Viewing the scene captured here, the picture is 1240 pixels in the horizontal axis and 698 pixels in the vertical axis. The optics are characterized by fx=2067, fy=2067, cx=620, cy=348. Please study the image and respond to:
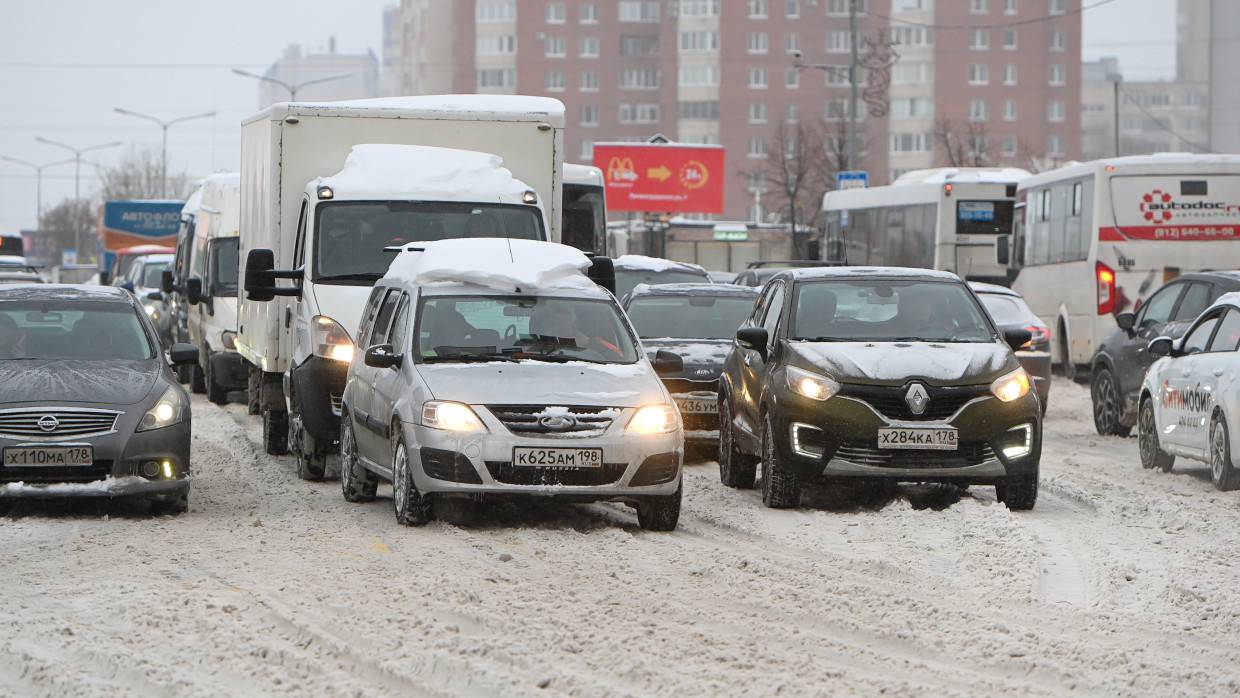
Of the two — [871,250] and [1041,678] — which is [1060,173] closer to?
[871,250]

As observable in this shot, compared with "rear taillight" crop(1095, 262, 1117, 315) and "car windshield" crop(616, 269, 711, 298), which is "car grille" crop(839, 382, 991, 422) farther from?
"rear taillight" crop(1095, 262, 1117, 315)

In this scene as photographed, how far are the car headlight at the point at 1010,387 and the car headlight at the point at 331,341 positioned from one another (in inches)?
186

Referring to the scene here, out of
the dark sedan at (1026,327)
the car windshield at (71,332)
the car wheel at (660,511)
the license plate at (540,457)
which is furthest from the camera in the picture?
the dark sedan at (1026,327)

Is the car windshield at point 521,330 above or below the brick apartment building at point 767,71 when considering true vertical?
below

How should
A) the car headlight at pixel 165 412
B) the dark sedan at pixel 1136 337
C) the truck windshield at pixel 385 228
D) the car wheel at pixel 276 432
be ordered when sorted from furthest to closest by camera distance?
the dark sedan at pixel 1136 337 < the car wheel at pixel 276 432 < the truck windshield at pixel 385 228 < the car headlight at pixel 165 412

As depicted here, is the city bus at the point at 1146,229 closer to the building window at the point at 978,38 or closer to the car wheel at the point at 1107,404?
the car wheel at the point at 1107,404

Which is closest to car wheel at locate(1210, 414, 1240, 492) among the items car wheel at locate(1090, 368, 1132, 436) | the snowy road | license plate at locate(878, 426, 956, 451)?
the snowy road

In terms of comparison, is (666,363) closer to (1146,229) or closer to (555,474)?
(555,474)

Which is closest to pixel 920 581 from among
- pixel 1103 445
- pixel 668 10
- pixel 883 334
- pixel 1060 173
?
pixel 883 334

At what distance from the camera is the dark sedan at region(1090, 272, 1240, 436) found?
19.5 metres

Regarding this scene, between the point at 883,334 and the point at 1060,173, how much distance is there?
59.3 feet

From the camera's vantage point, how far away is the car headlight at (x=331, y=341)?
1502 cm

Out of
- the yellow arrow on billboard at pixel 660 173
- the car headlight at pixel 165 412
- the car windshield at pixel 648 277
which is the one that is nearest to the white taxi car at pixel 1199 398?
the car headlight at pixel 165 412

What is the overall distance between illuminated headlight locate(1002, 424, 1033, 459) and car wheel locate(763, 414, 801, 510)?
4.36 ft
